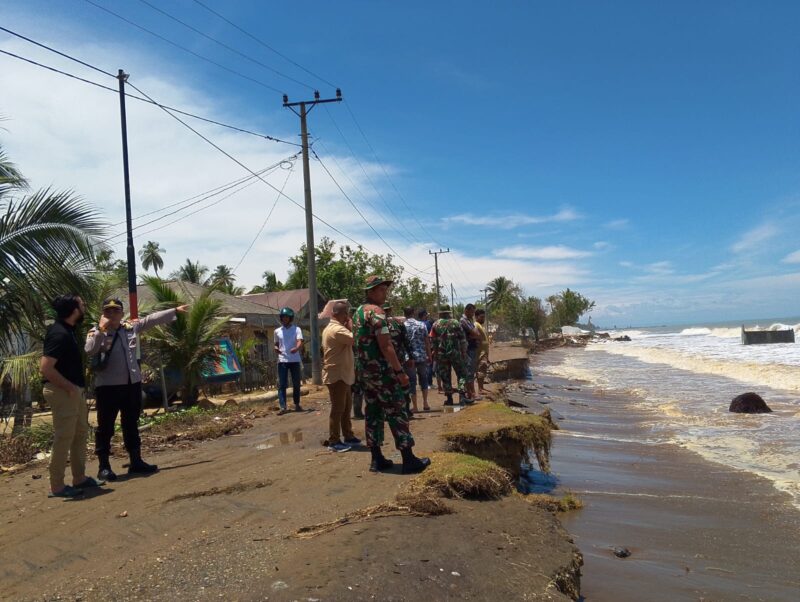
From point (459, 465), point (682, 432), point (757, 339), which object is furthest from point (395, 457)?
point (757, 339)

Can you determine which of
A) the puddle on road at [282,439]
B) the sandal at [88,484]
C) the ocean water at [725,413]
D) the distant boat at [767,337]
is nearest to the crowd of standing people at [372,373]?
the puddle on road at [282,439]

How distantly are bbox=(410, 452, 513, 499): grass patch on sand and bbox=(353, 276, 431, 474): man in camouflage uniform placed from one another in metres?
0.40

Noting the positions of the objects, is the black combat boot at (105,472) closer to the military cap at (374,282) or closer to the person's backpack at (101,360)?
the person's backpack at (101,360)

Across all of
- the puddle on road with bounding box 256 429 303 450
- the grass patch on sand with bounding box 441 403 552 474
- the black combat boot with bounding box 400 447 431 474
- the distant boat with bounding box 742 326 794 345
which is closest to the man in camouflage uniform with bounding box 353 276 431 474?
the black combat boot with bounding box 400 447 431 474

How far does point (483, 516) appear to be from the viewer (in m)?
4.39

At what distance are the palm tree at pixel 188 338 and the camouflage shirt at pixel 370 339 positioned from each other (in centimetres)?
760

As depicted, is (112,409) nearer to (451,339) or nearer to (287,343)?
(287,343)

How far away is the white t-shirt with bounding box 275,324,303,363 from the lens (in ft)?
33.9

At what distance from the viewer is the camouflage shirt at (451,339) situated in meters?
10.5

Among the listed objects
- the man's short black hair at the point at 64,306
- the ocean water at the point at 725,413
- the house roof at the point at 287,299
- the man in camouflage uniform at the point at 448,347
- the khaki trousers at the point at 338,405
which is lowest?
the ocean water at the point at 725,413

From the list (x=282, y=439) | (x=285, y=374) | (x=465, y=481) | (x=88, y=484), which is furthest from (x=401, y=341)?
(x=285, y=374)

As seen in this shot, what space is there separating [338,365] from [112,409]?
7.25 ft

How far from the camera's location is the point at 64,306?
542cm

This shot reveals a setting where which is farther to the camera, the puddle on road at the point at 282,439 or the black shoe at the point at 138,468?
the puddle on road at the point at 282,439
